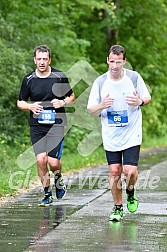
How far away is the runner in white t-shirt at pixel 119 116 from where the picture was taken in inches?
359

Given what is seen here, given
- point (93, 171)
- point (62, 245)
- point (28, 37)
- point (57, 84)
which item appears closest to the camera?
point (62, 245)

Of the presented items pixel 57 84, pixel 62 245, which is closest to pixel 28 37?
pixel 57 84

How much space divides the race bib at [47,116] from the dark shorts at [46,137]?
0.12m

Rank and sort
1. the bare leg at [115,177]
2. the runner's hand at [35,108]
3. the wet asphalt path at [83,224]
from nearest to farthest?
the wet asphalt path at [83,224], the bare leg at [115,177], the runner's hand at [35,108]

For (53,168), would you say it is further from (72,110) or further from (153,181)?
(72,110)

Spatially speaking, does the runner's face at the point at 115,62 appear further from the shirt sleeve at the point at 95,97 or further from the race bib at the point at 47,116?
the race bib at the point at 47,116

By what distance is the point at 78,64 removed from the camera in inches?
864

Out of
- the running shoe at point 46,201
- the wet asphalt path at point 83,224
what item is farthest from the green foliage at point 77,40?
the running shoe at point 46,201

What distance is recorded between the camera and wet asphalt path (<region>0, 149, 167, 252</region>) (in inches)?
299

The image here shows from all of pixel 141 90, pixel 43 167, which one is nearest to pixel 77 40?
pixel 43 167

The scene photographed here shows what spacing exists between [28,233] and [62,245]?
2.64 feet

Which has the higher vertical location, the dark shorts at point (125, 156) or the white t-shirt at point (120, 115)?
the white t-shirt at point (120, 115)

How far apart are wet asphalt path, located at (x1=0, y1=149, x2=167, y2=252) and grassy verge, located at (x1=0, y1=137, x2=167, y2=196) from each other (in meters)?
0.46

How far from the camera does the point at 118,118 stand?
9.12 m
